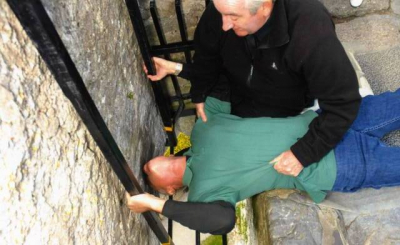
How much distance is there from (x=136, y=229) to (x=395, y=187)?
1367mm

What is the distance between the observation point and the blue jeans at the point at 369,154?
2.03m

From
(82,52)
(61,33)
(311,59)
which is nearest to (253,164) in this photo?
(311,59)

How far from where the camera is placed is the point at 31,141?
3.83 feet

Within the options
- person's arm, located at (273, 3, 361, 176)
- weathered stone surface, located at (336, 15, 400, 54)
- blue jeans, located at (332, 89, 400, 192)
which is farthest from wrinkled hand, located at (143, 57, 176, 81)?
weathered stone surface, located at (336, 15, 400, 54)

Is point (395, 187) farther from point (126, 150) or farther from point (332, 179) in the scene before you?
point (126, 150)

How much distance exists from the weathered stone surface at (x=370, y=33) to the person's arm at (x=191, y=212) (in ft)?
6.07

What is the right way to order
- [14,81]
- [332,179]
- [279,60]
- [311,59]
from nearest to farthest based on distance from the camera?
[14,81] < [311,59] < [279,60] < [332,179]

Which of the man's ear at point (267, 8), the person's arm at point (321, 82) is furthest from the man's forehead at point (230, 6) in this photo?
the person's arm at point (321, 82)

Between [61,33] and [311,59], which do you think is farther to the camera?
[311,59]

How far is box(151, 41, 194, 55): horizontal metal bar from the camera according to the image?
248 centimetres

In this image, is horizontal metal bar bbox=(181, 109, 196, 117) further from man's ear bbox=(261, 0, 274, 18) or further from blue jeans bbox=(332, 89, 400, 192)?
man's ear bbox=(261, 0, 274, 18)

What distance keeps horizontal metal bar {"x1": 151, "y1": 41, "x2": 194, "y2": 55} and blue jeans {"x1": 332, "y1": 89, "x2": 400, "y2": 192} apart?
1.04m

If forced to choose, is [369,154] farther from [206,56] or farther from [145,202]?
[145,202]

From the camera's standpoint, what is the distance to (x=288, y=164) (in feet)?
6.53
